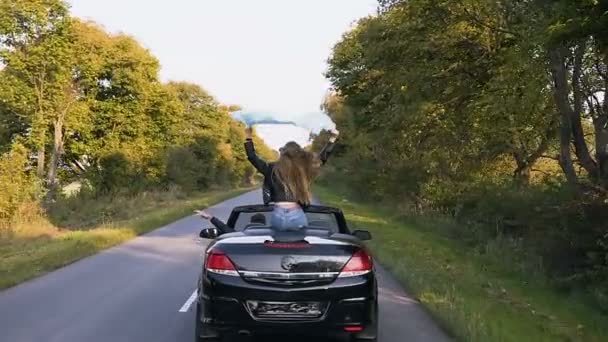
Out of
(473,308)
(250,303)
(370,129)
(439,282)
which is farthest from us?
(370,129)

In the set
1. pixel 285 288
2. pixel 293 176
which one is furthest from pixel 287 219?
pixel 285 288

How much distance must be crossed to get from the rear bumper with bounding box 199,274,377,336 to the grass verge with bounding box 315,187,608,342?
167cm

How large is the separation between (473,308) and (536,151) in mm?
14105

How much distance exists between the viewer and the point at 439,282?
36.8 ft

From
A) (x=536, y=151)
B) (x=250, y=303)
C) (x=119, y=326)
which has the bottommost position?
(x=119, y=326)

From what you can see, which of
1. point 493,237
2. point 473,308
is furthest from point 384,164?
point 473,308

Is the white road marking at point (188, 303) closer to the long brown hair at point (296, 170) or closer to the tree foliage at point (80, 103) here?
the long brown hair at point (296, 170)

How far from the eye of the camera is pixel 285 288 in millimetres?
5977

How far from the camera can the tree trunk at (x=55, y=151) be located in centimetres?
3744

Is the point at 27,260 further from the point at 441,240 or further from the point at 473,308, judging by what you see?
the point at 441,240

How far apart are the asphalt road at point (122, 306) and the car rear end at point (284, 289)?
1.27 metres

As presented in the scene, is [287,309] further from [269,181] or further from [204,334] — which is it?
[269,181]

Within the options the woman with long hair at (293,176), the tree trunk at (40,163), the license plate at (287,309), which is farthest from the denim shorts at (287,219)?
the tree trunk at (40,163)

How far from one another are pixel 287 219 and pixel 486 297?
4.77m
